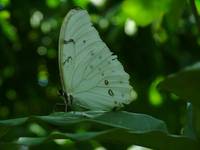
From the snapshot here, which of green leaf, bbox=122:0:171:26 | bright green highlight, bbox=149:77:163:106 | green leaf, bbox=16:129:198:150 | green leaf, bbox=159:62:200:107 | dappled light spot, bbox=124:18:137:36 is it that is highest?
dappled light spot, bbox=124:18:137:36

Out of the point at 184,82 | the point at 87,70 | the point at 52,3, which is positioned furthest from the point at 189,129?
the point at 52,3

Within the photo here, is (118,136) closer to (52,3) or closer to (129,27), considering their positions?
(129,27)

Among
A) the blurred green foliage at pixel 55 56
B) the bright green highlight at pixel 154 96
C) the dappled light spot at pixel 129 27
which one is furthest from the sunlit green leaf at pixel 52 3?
the bright green highlight at pixel 154 96

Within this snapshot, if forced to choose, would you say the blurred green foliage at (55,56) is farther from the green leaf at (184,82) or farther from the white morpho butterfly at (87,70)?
the green leaf at (184,82)

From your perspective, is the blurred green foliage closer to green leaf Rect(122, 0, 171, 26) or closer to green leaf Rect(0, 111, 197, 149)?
green leaf Rect(122, 0, 171, 26)

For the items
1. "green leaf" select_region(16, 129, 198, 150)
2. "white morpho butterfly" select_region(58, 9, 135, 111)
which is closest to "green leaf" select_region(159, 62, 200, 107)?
"green leaf" select_region(16, 129, 198, 150)

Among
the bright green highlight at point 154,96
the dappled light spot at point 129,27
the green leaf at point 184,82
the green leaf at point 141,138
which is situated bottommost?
the green leaf at point 141,138
